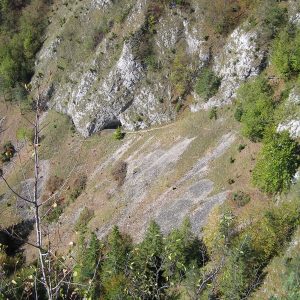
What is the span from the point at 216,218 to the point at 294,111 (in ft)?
59.0

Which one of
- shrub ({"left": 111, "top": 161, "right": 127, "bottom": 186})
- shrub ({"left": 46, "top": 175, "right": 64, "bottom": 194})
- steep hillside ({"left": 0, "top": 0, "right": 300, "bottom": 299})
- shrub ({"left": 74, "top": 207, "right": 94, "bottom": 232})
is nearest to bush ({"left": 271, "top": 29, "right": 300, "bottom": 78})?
steep hillside ({"left": 0, "top": 0, "right": 300, "bottom": 299})

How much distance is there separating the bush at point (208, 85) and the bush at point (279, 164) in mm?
20950

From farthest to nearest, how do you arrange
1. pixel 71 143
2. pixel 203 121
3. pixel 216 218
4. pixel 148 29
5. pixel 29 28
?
pixel 29 28 < pixel 71 143 < pixel 148 29 < pixel 203 121 < pixel 216 218

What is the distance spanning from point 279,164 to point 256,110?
11584mm

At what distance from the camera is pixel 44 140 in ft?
270

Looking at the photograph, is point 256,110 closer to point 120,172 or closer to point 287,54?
point 287,54

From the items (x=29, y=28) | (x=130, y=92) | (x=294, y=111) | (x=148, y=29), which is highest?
(x=29, y=28)

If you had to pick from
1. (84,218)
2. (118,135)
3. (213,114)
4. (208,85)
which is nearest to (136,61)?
(118,135)

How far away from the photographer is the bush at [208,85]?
220 feet

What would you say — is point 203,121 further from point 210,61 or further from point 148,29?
point 148,29

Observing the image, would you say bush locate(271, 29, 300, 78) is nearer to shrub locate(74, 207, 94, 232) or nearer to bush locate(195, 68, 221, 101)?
bush locate(195, 68, 221, 101)

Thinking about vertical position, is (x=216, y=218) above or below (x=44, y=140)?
below

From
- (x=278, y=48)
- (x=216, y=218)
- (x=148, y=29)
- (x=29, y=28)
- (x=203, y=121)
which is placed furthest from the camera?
(x=29, y=28)

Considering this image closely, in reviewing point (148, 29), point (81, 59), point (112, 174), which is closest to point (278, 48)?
point (148, 29)
